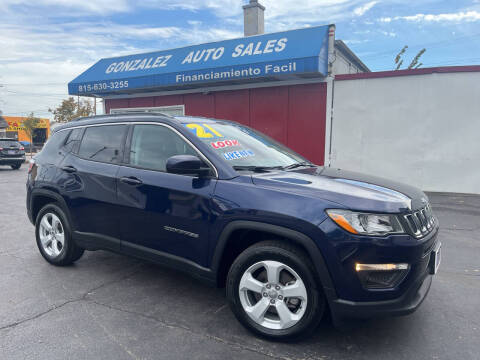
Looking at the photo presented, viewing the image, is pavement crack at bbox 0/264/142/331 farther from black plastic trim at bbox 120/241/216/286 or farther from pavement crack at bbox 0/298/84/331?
black plastic trim at bbox 120/241/216/286

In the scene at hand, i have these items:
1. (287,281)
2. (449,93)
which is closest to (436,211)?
(449,93)

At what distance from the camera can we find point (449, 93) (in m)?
9.28

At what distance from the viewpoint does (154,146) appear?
3492 mm

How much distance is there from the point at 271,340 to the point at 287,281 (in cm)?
47

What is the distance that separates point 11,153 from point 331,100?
15.7m

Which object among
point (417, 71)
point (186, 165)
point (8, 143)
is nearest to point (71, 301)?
point (186, 165)

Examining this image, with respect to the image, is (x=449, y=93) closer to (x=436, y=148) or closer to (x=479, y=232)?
(x=436, y=148)

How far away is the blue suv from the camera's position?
95.4 inches

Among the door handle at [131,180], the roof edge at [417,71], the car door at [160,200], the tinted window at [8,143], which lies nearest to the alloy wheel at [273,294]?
the car door at [160,200]

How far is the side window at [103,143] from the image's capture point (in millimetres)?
3730

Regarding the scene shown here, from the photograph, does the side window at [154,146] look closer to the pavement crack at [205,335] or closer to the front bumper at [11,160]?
the pavement crack at [205,335]

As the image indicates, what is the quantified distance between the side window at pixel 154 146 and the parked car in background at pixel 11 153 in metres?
17.3

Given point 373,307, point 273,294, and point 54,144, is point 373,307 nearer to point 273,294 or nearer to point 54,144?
point 273,294

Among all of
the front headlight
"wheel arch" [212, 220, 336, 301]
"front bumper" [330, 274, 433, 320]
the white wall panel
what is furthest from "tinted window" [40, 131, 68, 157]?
the white wall panel
